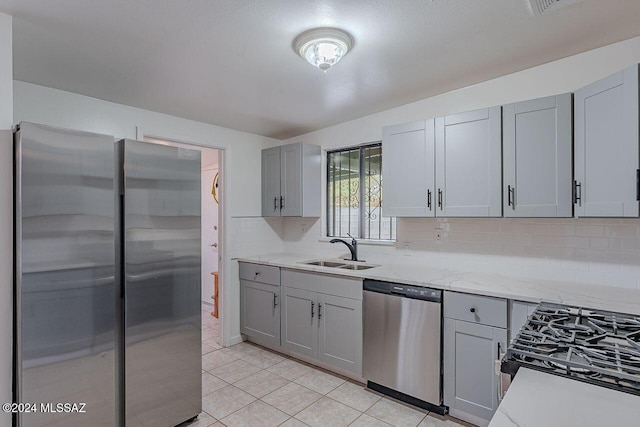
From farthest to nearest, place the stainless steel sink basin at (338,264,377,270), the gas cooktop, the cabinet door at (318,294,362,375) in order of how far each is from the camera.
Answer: the stainless steel sink basin at (338,264,377,270)
the cabinet door at (318,294,362,375)
the gas cooktop

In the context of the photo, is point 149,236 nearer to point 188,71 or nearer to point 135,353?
point 135,353

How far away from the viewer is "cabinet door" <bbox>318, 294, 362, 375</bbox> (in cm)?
276

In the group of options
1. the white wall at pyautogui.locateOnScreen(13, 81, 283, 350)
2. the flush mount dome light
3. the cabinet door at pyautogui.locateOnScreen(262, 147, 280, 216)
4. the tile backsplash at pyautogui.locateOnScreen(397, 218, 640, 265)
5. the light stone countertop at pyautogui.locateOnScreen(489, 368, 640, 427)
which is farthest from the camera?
the cabinet door at pyautogui.locateOnScreen(262, 147, 280, 216)

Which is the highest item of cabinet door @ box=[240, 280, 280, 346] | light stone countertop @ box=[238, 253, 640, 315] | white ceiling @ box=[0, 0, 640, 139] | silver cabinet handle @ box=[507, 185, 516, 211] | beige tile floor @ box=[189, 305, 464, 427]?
white ceiling @ box=[0, 0, 640, 139]

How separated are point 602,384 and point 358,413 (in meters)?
1.87

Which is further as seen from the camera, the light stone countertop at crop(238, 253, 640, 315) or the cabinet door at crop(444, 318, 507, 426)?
the cabinet door at crop(444, 318, 507, 426)

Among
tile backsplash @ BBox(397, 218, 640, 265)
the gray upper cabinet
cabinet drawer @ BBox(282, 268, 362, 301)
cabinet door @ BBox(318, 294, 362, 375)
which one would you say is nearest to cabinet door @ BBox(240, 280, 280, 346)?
cabinet drawer @ BBox(282, 268, 362, 301)

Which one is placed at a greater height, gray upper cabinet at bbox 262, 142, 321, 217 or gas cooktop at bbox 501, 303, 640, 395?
gray upper cabinet at bbox 262, 142, 321, 217

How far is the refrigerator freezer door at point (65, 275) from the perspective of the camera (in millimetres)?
1631

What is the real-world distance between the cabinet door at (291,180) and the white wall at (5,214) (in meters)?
2.39

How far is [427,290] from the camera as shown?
2350 millimetres

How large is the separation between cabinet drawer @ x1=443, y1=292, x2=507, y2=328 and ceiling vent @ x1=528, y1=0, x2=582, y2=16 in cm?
157

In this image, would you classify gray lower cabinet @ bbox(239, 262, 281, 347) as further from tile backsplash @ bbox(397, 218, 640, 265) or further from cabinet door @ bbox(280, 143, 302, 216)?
tile backsplash @ bbox(397, 218, 640, 265)

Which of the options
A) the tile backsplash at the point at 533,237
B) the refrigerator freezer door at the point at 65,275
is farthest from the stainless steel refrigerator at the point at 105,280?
the tile backsplash at the point at 533,237
